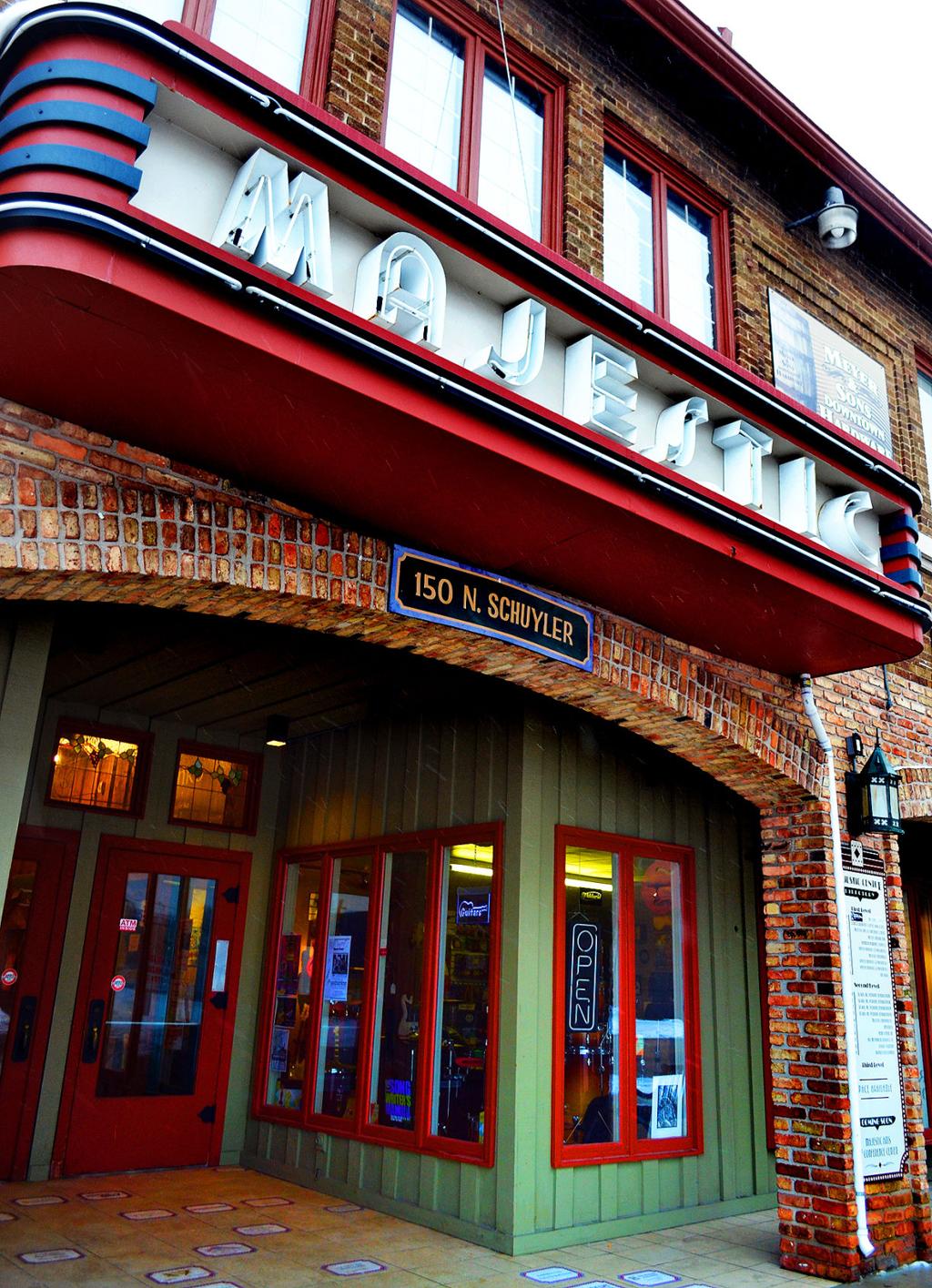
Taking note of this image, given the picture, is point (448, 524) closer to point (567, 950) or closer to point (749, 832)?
point (567, 950)

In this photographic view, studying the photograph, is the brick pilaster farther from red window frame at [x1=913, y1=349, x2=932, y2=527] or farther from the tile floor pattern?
red window frame at [x1=913, y1=349, x2=932, y2=527]

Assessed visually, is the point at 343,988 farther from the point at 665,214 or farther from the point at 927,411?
the point at 927,411

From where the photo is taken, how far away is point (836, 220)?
870 centimetres

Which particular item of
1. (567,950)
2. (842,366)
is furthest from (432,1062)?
(842,366)

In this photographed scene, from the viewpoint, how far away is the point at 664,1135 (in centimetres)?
728

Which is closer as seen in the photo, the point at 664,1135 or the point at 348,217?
the point at 348,217

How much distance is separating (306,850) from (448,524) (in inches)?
188

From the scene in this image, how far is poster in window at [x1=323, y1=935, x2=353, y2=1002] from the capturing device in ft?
26.2

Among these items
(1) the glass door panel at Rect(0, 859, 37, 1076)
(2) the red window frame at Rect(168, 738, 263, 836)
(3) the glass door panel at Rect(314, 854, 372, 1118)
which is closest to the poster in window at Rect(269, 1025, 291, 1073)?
(3) the glass door panel at Rect(314, 854, 372, 1118)

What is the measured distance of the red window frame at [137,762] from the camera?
8055 mm

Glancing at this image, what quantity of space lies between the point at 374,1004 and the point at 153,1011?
6.45 feet

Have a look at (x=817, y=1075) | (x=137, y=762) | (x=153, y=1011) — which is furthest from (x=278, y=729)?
(x=817, y=1075)

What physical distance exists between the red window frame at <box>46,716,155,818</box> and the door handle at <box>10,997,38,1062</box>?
1470 mm

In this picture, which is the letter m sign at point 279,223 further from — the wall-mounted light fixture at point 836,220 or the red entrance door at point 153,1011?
the wall-mounted light fixture at point 836,220
